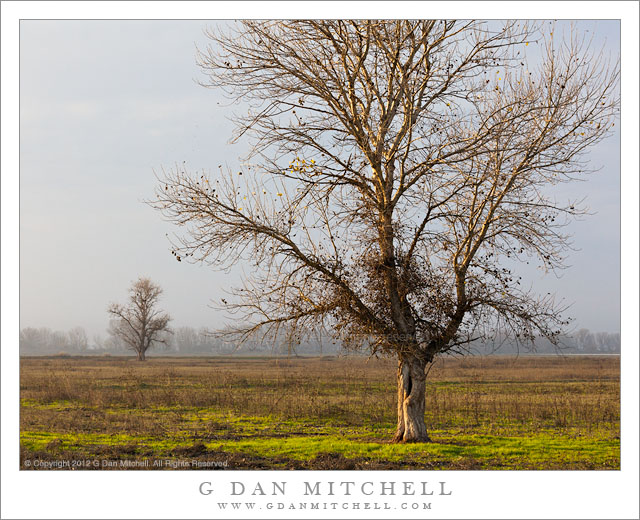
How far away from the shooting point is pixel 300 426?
1911 cm

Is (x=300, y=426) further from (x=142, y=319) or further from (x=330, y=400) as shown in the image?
(x=142, y=319)

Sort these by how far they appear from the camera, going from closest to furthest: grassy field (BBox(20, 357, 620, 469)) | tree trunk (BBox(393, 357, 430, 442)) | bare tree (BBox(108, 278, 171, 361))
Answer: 1. grassy field (BBox(20, 357, 620, 469))
2. tree trunk (BBox(393, 357, 430, 442))
3. bare tree (BBox(108, 278, 171, 361))

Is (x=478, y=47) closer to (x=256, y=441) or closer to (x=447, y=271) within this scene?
(x=447, y=271)

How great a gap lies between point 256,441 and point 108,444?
12.5 feet

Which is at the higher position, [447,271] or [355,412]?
[447,271]

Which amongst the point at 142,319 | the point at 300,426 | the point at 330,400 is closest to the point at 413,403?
the point at 300,426

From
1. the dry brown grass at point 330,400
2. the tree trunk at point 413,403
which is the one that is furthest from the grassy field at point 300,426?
the tree trunk at point 413,403

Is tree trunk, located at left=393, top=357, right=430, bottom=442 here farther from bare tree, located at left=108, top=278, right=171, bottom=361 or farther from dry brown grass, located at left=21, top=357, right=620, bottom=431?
bare tree, located at left=108, top=278, right=171, bottom=361

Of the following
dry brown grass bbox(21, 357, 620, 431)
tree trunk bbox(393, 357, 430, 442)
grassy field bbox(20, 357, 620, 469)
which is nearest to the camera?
grassy field bbox(20, 357, 620, 469)

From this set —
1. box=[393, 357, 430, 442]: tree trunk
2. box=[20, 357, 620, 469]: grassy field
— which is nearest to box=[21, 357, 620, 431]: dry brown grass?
box=[20, 357, 620, 469]: grassy field

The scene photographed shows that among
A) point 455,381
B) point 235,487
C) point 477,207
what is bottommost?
point 455,381

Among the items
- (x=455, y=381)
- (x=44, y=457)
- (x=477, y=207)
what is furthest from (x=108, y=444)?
(x=455, y=381)

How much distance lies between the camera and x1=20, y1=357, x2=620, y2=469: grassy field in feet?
44.6
